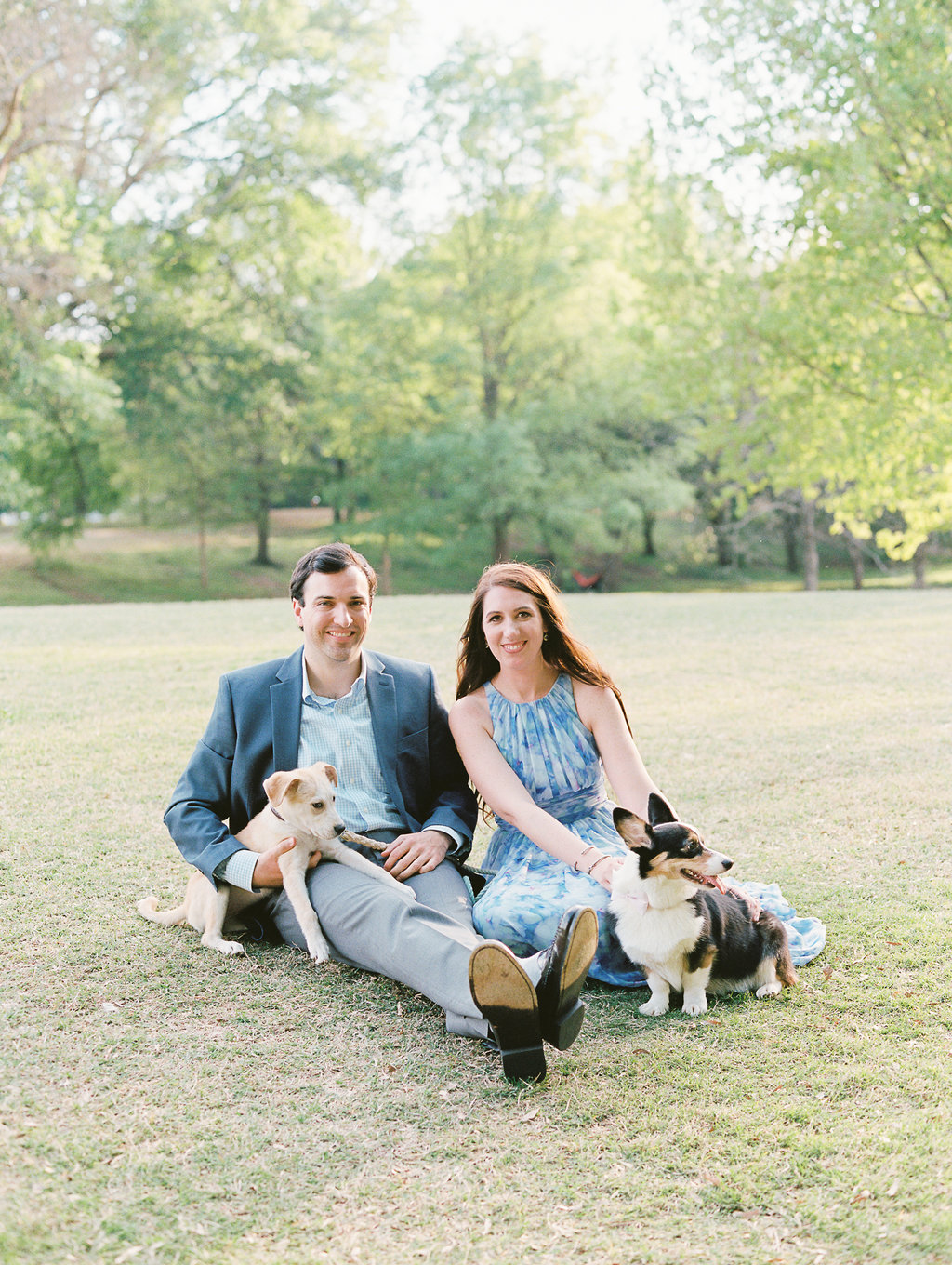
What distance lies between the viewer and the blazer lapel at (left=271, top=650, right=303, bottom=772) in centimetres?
423

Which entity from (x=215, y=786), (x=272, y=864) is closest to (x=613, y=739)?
(x=272, y=864)

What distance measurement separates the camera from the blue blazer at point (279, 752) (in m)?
4.24

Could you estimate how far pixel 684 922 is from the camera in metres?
3.55

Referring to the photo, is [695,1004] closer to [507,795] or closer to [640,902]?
[640,902]

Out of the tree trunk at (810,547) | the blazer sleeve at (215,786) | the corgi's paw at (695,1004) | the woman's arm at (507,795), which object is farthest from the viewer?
the tree trunk at (810,547)

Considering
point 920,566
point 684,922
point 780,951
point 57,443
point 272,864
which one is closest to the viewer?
point 684,922

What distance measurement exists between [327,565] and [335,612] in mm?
181

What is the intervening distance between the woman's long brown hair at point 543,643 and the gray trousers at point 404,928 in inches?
29.4

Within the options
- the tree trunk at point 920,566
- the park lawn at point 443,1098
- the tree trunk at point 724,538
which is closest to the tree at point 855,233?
the park lawn at point 443,1098

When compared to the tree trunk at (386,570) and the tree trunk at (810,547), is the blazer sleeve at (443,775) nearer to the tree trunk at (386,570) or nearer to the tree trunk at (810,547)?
the tree trunk at (386,570)

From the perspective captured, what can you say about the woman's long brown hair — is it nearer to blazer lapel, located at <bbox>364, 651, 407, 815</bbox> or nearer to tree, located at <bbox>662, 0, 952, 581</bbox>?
blazer lapel, located at <bbox>364, 651, 407, 815</bbox>

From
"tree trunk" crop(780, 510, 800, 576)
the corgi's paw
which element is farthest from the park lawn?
"tree trunk" crop(780, 510, 800, 576)

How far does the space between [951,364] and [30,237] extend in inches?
799

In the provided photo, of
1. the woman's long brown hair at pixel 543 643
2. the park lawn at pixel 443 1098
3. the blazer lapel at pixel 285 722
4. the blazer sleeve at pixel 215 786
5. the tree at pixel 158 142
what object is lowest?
the park lawn at pixel 443 1098
